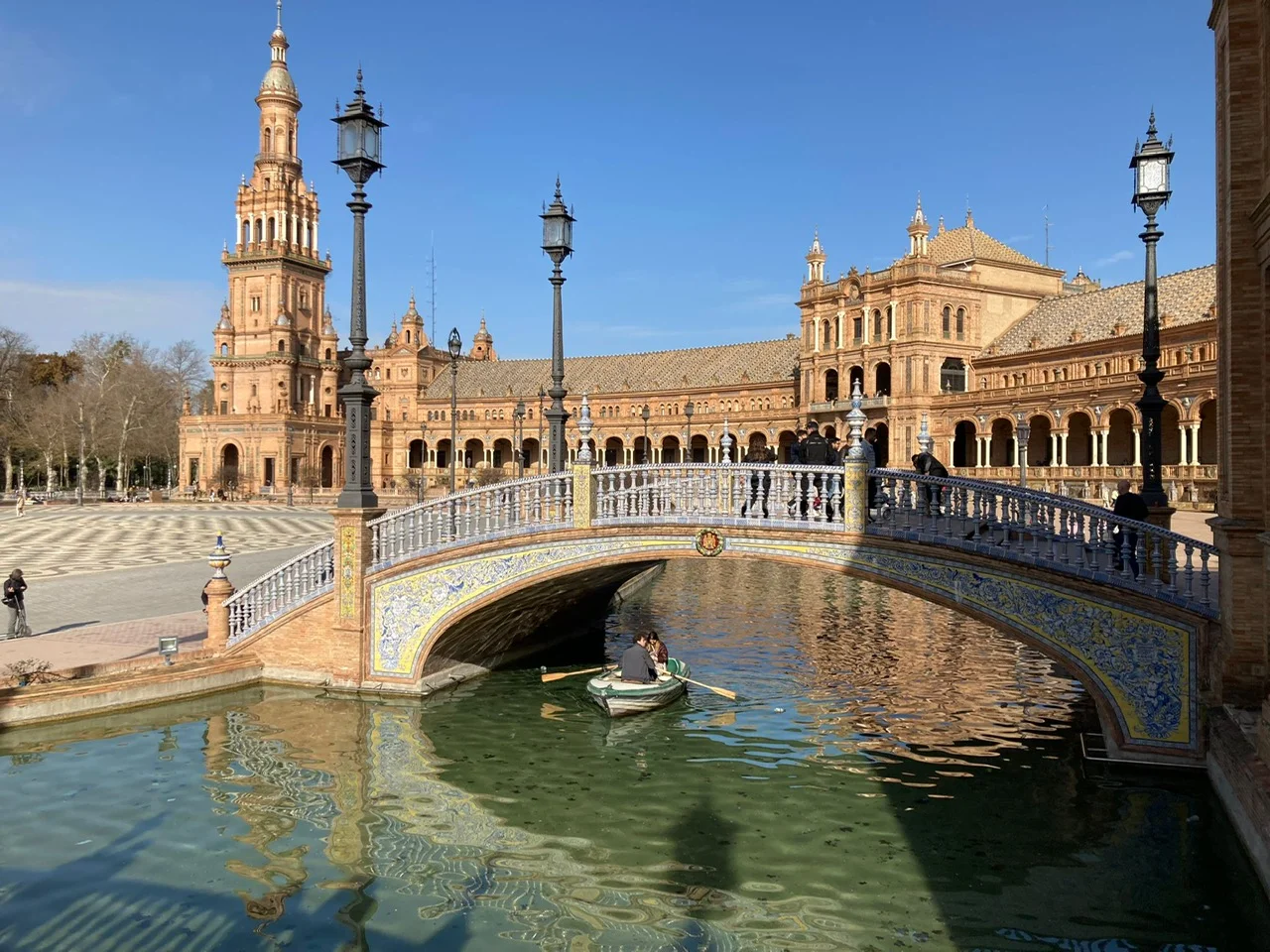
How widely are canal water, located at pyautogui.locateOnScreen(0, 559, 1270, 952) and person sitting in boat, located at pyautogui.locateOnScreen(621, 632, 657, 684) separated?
638mm

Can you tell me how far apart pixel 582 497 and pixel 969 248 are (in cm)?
5988

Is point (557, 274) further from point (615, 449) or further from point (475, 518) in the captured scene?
point (615, 449)

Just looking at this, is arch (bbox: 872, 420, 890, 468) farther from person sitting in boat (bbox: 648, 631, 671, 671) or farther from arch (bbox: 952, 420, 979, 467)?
person sitting in boat (bbox: 648, 631, 671, 671)

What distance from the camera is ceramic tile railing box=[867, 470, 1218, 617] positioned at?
1175cm

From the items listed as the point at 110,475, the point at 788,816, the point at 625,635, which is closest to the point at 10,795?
the point at 788,816

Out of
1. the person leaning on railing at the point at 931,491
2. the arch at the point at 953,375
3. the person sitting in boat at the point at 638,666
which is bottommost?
the person sitting in boat at the point at 638,666

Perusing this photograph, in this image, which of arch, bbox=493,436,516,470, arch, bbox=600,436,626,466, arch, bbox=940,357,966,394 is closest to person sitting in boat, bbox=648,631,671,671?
arch, bbox=940,357,966,394

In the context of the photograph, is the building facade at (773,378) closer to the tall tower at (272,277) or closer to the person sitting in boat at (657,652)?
the tall tower at (272,277)

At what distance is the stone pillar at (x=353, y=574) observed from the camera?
15.5m

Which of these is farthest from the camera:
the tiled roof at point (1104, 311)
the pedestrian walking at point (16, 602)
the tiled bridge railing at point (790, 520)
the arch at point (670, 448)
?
the arch at point (670, 448)

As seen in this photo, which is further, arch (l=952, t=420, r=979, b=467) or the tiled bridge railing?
arch (l=952, t=420, r=979, b=467)

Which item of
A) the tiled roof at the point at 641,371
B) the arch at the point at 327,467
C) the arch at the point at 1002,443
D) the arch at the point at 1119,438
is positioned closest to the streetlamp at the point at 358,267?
the arch at the point at 1119,438

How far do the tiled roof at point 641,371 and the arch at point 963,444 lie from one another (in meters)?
18.3

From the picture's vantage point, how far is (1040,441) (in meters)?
57.4
